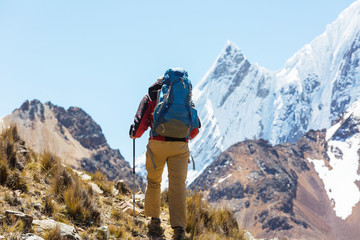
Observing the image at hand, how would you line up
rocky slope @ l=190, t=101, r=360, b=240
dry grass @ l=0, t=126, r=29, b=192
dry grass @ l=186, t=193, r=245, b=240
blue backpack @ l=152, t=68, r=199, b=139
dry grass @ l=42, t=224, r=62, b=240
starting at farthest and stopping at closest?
1. rocky slope @ l=190, t=101, r=360, b=240
2. dry grass @ l=186, t=193, r=245, b=240
3. dry grass @ l=0, t=126, r=29, b=192
4. blue backpack @ l=152, t=68, r=199, b=139
5. dry grass @ l=42, t=224, r=62, b=240

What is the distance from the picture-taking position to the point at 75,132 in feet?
526

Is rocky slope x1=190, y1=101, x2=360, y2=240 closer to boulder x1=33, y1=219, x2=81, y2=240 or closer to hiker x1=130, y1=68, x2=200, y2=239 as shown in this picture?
hiker x1=130, y1=68, x2=200, y2=239

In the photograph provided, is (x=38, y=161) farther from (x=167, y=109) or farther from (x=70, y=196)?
(x=167, y=109)

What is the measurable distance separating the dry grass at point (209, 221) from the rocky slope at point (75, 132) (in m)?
128

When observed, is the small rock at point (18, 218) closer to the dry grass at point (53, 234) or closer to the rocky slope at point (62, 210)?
the rocky slope at point (62, 210)

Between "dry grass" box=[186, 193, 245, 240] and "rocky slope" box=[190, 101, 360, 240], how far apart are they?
336ft

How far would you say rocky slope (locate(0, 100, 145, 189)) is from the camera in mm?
137500

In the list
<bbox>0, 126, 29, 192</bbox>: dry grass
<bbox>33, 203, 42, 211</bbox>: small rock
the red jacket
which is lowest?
<bbox>33, 203, 42, 211</bbox>: small rock

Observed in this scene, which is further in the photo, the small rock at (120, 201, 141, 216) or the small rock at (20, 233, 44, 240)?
the small rock at (120, 201, 141, 216)

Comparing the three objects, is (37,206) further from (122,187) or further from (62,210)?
(122,187)

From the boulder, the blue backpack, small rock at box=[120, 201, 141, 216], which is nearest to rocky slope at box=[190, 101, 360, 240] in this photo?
small rock at box=[120, 201, 141, 216]

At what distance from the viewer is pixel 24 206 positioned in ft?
15.1

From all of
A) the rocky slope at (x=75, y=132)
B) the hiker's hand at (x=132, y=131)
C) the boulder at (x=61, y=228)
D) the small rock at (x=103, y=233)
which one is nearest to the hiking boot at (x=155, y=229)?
the small rock at (x=103, y=233)

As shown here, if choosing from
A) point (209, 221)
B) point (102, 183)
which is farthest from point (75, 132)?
point (209, 221)
